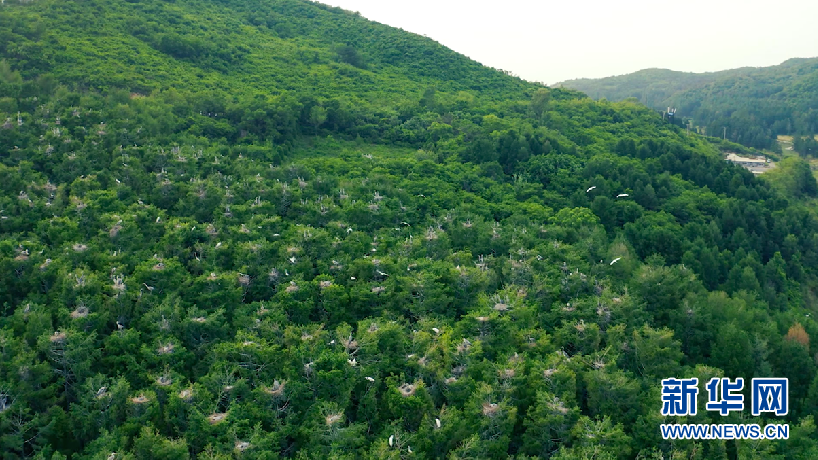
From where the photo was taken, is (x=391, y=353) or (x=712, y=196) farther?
(x=712, y=196)

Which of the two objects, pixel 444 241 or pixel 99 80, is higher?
pixel 99 80

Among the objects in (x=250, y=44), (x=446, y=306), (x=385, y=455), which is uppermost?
(x=250, y=44)

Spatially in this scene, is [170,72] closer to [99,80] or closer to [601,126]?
[99,80]

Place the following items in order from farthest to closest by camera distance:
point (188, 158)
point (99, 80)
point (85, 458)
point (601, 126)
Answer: point (601, 126) < point (99, 80) < point (188, 158) < point (85, 458)

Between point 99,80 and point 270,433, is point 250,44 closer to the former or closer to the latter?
point 99,80

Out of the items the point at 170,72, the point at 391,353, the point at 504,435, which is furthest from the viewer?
the point at 170,72

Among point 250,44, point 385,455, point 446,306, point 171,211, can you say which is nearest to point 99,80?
point 171,211

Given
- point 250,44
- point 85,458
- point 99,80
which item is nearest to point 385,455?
point 85,458
